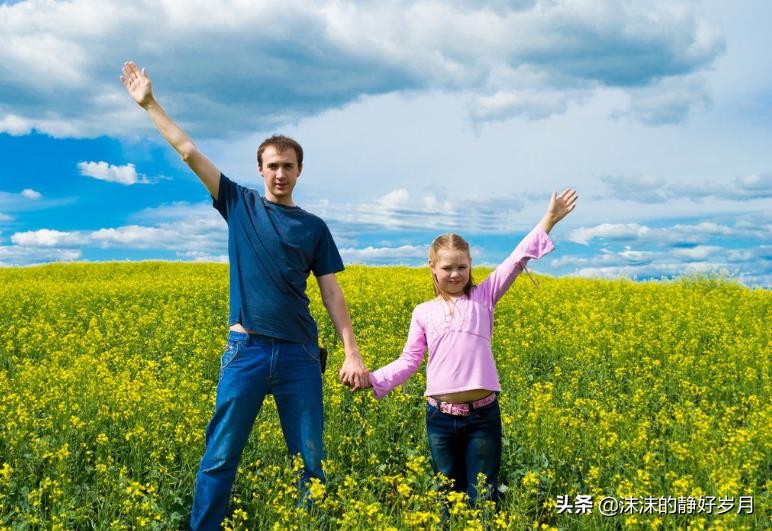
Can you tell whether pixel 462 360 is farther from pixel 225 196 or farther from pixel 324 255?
pixel 225 196

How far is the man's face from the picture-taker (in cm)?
411

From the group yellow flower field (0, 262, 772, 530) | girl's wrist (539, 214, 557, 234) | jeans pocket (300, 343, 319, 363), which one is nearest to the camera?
jeans pocket (300, 343, 319, 363)

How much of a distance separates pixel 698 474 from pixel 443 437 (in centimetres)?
252

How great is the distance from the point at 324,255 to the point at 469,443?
60.3 inches

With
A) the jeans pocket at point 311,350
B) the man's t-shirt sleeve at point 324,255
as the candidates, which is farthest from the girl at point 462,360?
the man's t-shirt sleeve at point 324,255

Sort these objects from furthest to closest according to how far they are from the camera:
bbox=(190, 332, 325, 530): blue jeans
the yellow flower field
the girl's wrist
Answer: the yellow flower field < the girl's wrist < bbox=(190, 332, 325, 530): blue jeans

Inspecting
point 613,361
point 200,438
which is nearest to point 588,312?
point 613,361

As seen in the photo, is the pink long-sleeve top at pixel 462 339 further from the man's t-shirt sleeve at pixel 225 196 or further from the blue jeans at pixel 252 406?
the man's t-shirt sleeve at pixel 225 196

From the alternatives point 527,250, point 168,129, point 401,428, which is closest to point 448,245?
point 527,250

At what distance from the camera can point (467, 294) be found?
434 centimetres

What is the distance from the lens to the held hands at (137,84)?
426 centimetres

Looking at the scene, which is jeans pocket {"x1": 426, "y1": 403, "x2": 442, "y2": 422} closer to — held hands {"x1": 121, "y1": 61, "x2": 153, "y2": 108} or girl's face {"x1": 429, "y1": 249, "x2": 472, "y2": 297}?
girl's face {"x1": 429, "y1": 249, "x2": 472, "y2": 297}

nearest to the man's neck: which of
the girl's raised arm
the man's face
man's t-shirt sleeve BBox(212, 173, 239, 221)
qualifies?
the man's face

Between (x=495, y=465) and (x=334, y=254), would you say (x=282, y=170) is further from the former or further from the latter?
(x=495, y=465)
